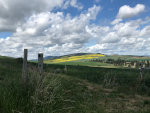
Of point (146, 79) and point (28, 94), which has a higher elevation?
point (28, 94)

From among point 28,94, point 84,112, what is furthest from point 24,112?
point 84,112

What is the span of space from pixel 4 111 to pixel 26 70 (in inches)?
84.8

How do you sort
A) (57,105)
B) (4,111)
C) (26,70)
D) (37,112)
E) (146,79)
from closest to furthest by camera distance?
(4,111) < (37,112) < (57,105) < (26,70) < (146,79)

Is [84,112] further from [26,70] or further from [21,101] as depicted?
[26,70]

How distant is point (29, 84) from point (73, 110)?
5.78 ft

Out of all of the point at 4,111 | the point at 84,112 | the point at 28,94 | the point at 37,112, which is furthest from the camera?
the point at 84,112

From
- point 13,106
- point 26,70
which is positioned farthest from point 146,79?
point 13,106

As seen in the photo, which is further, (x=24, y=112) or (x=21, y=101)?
(x=21, y=101)

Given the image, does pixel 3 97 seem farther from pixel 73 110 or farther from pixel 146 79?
pixel 146 79

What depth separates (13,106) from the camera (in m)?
2.90

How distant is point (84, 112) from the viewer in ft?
13.4

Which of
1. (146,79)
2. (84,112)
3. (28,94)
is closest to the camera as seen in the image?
(28,94)

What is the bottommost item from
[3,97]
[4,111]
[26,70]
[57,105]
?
[57,105]

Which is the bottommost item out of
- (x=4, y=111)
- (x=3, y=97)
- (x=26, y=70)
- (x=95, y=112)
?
(x=95, y=112)
